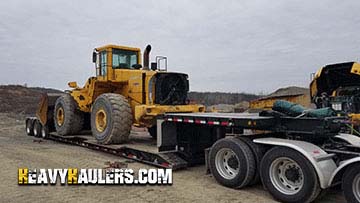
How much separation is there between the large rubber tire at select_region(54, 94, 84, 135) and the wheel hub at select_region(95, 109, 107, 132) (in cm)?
229

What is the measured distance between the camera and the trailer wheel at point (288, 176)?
539 centimetres

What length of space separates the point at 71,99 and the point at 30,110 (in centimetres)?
2108

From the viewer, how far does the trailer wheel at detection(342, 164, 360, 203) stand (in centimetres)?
507

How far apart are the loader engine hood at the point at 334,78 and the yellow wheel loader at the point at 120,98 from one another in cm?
378

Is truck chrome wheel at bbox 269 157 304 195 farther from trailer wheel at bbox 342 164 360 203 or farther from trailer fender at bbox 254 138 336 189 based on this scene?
trailer wheel at bbox 342 164 360 203

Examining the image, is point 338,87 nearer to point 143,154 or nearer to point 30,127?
point 143,154

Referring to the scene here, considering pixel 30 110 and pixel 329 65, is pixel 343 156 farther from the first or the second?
pixel 30 110

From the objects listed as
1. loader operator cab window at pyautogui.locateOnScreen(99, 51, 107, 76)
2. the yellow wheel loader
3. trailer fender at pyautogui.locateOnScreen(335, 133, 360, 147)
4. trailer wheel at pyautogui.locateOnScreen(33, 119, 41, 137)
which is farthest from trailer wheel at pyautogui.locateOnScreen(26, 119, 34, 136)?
trailer fender at pyautogui.locateOnScreen(335, 133, 360, 147)

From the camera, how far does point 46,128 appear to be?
1452 cm

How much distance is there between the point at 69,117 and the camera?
499 inches

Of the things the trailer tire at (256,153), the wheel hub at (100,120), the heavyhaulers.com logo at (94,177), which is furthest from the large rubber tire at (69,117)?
the trailer tire at (256,153)

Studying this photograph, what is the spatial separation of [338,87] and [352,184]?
6851 mm

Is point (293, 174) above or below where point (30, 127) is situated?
below

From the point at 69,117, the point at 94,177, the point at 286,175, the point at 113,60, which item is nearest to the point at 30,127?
the point at 69,117
